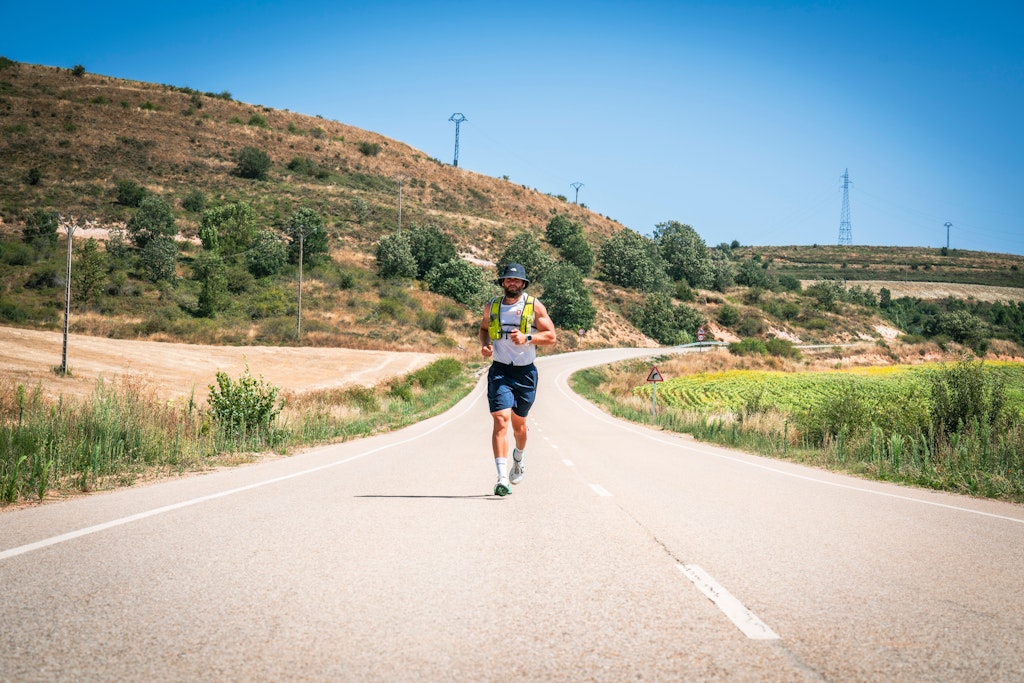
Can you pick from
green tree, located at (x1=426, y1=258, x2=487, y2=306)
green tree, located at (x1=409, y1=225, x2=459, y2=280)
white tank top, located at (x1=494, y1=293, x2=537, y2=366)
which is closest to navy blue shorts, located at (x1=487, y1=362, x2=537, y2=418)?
white tank top, located at (x1=494, y1=293, x2=537, y2=366)

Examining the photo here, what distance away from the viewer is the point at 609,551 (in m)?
5.41

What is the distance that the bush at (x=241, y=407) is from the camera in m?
15.0

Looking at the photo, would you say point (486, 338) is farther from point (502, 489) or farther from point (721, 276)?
point (721, 276)

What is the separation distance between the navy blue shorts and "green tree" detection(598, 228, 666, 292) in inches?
4017

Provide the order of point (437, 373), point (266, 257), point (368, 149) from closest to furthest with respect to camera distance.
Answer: point (437, 373)
point (266, 257)
point (368, 149)

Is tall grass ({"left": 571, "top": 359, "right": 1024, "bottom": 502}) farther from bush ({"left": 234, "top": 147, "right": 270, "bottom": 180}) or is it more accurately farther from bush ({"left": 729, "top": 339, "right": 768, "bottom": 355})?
bush ({"left": 234, "top": 147, "right": 270, "bottom": 180})

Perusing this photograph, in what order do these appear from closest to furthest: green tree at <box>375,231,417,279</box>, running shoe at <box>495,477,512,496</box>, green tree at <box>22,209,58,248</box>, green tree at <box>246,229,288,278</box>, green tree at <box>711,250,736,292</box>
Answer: running shoe at <box>495,477,512,496</box>
green tree at <box>22,209,58,248</box>
green tree at <box>246,229,288,278</box>
green tree at <box>375,231,417,279</box>
green tree at <box>711,250,736,292</box>

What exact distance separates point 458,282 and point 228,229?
24.9 meters

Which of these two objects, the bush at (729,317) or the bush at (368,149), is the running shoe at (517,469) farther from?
the bush at (368,149)

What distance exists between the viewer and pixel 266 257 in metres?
68.9

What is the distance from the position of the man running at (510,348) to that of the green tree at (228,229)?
6602 centimetres

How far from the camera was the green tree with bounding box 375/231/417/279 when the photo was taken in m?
77.8

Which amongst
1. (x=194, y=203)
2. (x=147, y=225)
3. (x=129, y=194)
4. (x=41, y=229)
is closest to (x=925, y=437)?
(x=147, y=225)

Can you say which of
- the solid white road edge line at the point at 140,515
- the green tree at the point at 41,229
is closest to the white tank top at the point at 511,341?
the solid white road edge line at the point at 140,515
